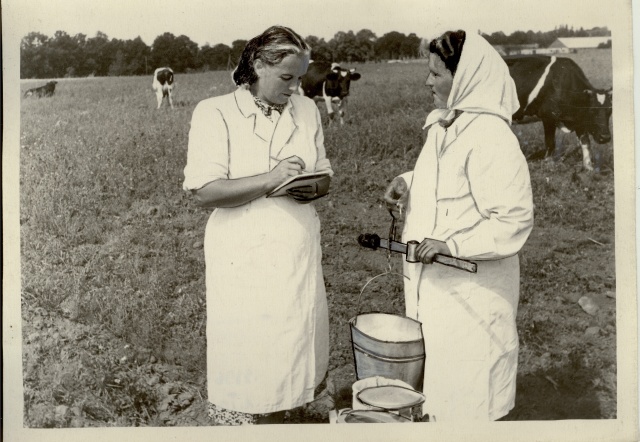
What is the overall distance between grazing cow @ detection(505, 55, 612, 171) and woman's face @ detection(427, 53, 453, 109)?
63 centimetres

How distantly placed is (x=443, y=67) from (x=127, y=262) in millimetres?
2127

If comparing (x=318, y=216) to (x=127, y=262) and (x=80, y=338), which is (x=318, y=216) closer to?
(x=127, y=262)

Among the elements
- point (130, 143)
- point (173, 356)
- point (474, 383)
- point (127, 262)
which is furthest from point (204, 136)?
point (474, 383)

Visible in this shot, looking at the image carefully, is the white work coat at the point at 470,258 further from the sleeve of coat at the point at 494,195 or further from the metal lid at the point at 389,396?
the metal lid at the point at 389,396

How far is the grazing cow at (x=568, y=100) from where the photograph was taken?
14.0ft

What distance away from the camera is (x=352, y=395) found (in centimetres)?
420

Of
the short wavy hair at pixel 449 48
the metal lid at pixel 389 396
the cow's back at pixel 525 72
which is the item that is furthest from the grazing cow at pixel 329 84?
the metal lid at pixel 389 396

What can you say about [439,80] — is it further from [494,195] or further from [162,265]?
[162,265]

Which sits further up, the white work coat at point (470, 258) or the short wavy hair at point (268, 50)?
the short wavy hair at point (268, 50)

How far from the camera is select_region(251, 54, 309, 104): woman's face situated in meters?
3.86

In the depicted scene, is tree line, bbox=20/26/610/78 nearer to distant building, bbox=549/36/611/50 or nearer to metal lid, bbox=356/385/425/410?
distant building, bbox=549/36/611/50

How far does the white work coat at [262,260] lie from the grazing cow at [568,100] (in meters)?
1.30

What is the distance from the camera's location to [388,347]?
3898mm

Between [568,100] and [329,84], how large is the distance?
4.72ft
